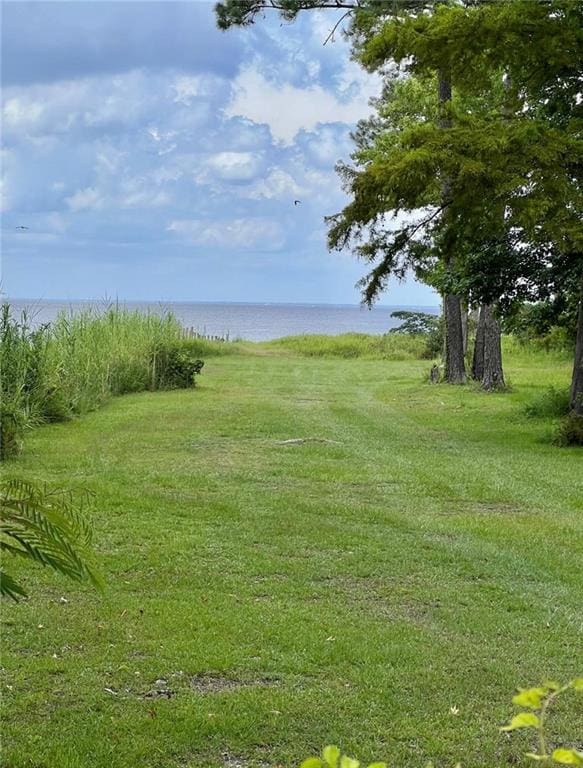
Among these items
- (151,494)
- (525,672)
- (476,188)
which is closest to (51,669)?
(525,672)

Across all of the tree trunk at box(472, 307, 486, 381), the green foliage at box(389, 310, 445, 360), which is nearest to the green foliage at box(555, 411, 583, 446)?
the tree trunk at box(472, 307, 486, 381)

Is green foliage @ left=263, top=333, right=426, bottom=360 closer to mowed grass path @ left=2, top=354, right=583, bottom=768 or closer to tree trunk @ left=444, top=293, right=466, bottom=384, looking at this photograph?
tree trunk @ left=444, top=293, right=466, bottom=384

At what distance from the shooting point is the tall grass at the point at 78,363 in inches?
420

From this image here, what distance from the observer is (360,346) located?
3228 centimetres

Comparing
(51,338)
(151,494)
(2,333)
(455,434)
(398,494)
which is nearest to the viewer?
(151,494)

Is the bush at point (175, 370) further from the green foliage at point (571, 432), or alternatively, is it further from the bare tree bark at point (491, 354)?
the green foliage at point (571, 432)

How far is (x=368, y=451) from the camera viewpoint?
9898 millimetres

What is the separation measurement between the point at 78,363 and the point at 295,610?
1062 cm

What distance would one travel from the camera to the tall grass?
10656 mm

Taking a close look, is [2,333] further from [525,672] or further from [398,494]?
[525,672]

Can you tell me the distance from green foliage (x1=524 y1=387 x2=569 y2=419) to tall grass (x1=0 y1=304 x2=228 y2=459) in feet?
24.1

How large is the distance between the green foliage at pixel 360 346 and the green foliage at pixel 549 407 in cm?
1649

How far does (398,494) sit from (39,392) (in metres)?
6.35

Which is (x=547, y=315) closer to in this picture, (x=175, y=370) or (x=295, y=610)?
(x=175, y=370)
